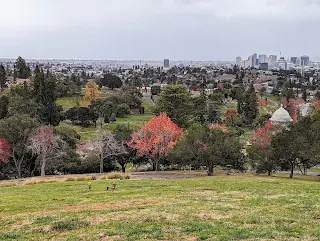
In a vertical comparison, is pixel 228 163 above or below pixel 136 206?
below

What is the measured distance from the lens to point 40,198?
73.3ft

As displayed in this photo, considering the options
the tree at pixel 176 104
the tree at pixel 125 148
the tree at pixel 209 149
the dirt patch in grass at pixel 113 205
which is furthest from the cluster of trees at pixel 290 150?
the tree at pixel 176 104

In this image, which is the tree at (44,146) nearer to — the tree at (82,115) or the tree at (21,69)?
the tree at (82,115)

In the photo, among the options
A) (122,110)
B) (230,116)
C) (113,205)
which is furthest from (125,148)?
(230,116)

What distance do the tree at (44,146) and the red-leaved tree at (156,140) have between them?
789 cm

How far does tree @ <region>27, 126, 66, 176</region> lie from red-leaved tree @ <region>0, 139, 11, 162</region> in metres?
2.11

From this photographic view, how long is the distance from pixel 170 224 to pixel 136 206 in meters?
4.53

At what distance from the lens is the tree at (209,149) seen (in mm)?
36375

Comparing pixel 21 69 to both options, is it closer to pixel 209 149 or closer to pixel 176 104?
pixel 176 104

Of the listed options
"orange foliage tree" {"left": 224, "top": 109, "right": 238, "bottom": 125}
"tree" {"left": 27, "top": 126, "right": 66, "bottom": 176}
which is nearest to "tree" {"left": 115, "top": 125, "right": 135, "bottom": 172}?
"tree" {"left": 27, "top": 126, "right": 66, "bottom": 176}

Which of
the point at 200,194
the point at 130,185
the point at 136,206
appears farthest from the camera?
the point at 130,185

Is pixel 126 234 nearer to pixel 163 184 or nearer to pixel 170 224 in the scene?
pixel 170 224

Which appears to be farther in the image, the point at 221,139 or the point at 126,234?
the point at 221,139

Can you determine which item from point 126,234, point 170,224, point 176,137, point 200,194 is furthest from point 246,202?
point 176,137
